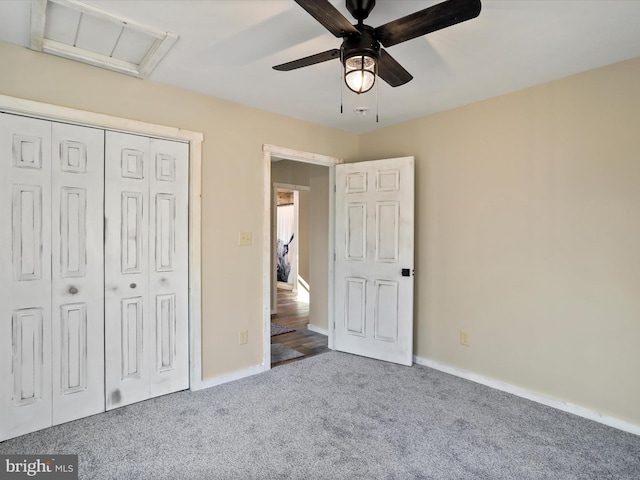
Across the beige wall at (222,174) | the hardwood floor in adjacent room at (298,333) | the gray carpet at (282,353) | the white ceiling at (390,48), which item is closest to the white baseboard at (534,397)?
the hardwood floor in adjacent room at (298,333)

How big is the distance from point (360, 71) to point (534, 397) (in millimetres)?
2802

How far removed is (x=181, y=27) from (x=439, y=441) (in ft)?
9.69

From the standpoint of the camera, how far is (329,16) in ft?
4.73

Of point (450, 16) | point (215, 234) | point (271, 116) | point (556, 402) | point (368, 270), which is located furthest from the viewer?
point (368, 270)

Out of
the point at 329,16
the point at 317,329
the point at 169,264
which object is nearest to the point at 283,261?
the point at 317,329

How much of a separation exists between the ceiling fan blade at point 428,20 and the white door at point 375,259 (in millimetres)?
1952

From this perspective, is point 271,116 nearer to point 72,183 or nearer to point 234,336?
point 72,183

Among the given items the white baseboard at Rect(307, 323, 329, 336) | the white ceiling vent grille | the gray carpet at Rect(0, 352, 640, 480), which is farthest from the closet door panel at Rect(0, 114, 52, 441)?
the white baseboard at Rect(307, 323, 329, 336)

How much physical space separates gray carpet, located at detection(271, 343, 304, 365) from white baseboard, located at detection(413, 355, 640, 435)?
1.29 m

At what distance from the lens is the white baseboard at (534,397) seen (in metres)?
2.38

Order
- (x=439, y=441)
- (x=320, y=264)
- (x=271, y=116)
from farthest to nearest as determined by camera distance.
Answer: (x=320, y=264)
(x=271, y=116)
(x=439, y=441)

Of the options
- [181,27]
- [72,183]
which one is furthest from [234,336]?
[181,27]

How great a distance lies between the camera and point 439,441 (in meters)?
2.22

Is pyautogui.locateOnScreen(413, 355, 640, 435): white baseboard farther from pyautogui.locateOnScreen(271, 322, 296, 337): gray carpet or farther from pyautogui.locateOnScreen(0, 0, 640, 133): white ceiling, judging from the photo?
pyautogui.locateOnScreen(0, 0, 640, 133): white ceiling
